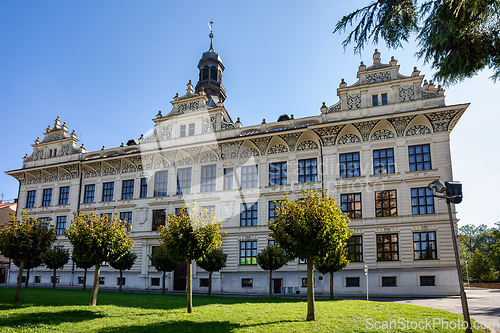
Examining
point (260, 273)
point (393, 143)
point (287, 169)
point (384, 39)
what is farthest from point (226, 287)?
point (384, 39)

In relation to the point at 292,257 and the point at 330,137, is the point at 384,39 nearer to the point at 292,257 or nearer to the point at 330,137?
the point at 292,257

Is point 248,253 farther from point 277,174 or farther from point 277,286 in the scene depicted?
point 277,174

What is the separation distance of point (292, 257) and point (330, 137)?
66.3 ft

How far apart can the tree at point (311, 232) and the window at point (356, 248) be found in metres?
16.8

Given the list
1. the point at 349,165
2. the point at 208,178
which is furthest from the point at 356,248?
the point at 208,178

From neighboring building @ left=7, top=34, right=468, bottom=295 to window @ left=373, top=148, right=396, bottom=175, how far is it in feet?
0.28

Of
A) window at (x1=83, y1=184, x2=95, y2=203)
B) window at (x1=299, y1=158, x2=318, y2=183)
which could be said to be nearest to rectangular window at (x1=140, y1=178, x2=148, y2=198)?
window at (x1=83, y1=184, x2=95, y2=203)

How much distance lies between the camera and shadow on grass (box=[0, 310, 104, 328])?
1409 cm

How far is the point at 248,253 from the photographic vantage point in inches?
1414

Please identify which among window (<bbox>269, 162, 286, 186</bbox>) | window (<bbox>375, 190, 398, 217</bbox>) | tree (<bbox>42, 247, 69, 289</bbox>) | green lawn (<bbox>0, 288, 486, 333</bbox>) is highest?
window (<bbox>269, 162, 286, 186</bbox>)

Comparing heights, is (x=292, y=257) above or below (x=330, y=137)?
below

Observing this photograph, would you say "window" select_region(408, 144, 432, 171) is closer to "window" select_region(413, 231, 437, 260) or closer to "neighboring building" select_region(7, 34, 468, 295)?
"neighboring building" select_region(7, 34, 468, 295)

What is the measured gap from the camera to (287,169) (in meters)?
36.1

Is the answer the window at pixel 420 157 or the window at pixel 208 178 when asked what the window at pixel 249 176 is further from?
the window at pixel 420 157
